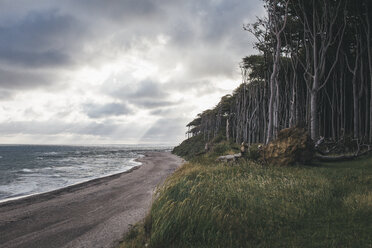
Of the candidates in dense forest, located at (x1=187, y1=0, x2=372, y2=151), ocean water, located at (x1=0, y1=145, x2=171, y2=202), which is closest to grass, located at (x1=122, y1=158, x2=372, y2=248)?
dense forest, located at (x1=187, y1=0, x2=372, y2=151)

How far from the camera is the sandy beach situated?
8.93 metres

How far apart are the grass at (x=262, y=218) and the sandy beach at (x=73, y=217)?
7.08ft

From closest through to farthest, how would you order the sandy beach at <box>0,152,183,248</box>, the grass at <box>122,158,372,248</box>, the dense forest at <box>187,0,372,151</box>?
the grass at <box>122,158,372,248</box>
the sandy beach at <box>0,152,183,248</box>
the dense forest at <box>187,0,372,151</box>

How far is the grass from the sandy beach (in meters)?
2.16

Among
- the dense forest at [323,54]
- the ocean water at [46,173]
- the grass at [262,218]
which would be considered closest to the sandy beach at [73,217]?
the grass at [262,218]

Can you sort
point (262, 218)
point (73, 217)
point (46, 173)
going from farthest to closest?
1. point (46, 173)
2. point (73, 217)
3. point (262, 218)

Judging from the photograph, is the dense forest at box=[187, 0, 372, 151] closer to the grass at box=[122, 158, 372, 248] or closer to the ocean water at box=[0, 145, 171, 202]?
the grass at box=[122, 158, 372, 248]

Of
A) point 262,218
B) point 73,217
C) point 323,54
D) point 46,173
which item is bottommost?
point 46,173

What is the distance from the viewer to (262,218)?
6973 mm

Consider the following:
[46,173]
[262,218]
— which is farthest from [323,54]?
[46,173]

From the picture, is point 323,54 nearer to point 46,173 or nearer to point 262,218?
point 262,218

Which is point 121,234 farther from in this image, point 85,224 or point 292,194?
point 292,194

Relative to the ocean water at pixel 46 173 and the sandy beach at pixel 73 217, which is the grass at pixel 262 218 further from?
the ocean water at pixel 46 173

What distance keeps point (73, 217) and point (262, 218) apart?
957 centimetres
